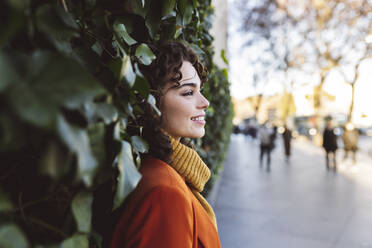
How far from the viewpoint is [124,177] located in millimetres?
810

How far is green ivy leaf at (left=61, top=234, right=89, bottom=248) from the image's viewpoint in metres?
0.77

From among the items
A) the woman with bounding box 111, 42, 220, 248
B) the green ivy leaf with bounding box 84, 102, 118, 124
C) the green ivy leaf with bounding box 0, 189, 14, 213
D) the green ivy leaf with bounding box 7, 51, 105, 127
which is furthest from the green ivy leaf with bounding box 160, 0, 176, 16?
the green ivy leaf with bounding box 0, 189, 14, 213

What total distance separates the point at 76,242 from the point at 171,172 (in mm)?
735

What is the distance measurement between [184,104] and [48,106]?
Result: 1.23m

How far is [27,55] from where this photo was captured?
21.3 inches

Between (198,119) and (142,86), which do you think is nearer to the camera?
(142,86)

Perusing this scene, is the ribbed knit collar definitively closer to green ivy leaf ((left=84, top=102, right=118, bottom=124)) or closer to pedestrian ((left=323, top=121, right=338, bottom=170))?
green ivy leaf ((left=84, top=102, right=118, bottom=124))

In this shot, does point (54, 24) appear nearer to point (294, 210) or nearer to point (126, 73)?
point (126, 73)

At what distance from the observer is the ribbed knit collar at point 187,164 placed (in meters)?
1.69

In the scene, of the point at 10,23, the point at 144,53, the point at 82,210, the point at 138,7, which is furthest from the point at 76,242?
the point at 138,7

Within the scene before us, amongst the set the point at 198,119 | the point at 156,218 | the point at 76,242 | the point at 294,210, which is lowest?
→ the point at 294,210

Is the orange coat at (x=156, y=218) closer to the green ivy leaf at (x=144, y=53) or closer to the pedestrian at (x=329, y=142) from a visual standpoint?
the green ivy leaf at (x=144, y=53)

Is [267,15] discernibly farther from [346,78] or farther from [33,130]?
[33,130]

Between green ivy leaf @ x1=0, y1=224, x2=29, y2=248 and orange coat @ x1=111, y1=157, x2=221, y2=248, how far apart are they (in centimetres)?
60
